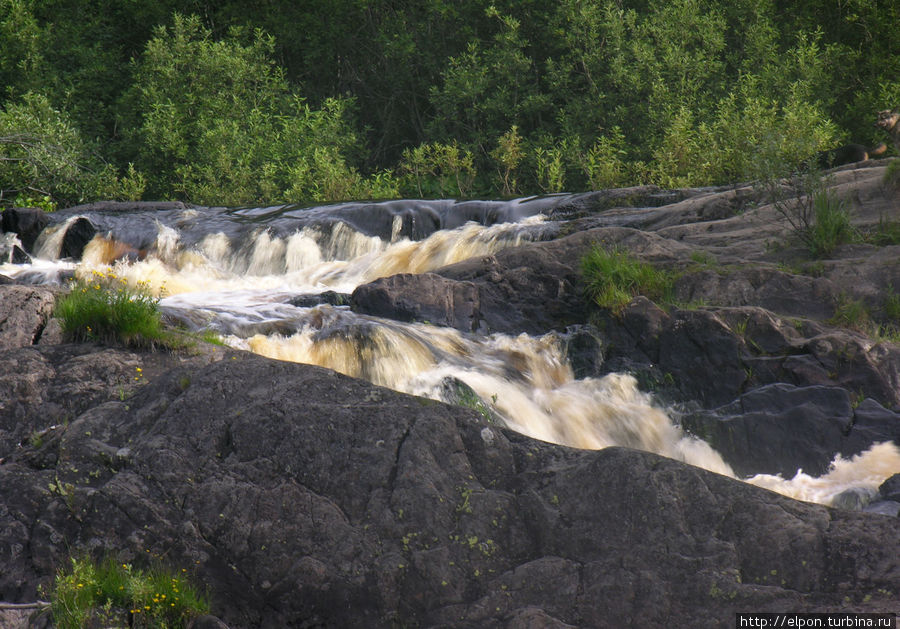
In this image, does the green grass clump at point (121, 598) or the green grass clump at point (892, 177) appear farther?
the green grass clump at point (892, 177)

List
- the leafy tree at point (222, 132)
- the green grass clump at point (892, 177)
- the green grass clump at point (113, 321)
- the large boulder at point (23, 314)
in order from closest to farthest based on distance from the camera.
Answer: the green grass clump at point (113, 321)
the large boulder at point (23, 314)
the green grass clump at point (892, 177)
the leafy tree at point (222, 132)

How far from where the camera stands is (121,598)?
3357 millimetres

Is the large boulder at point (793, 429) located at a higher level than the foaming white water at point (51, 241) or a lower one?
lower

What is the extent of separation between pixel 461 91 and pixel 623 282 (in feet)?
49.5

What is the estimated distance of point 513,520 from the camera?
3617 mm

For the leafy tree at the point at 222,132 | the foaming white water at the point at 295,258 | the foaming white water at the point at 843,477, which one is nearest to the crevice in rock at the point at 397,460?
the foaming white water at the point at 843,477

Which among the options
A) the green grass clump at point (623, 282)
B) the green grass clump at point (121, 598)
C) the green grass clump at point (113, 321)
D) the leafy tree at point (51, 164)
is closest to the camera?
the green grass clump at point (121, 598)

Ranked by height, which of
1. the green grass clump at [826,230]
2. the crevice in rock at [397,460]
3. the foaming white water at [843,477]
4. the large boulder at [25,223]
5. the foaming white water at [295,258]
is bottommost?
the foaming white water at [843,477]

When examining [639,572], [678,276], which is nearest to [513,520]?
[639,572]

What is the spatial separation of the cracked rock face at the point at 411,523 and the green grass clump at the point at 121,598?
0.39 ft

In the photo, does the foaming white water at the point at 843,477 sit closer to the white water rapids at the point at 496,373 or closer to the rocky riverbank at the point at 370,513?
the white water rapids at the point at 496,373

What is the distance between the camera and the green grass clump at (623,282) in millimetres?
8602

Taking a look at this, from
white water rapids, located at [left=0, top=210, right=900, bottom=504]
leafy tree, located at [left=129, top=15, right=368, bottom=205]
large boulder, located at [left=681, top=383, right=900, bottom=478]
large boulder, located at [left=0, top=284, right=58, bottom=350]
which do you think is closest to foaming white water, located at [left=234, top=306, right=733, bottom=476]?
white water rapids, located at [left=0, top=210, right=900, bottom=504]

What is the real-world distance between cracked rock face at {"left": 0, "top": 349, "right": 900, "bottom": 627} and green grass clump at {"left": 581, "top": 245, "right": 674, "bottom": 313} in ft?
16.0
